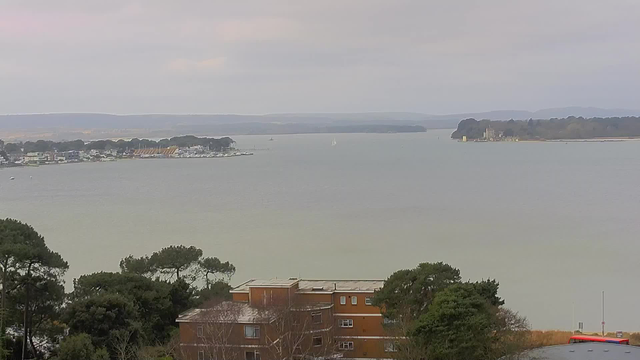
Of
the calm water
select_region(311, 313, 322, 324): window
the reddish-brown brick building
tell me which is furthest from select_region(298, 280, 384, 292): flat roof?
the calm water

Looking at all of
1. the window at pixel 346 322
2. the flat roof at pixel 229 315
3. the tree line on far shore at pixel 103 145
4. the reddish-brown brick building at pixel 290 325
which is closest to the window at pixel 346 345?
the reddish-brown brick building at pixel 290 325

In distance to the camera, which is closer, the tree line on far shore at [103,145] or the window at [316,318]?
the window at [316,318]

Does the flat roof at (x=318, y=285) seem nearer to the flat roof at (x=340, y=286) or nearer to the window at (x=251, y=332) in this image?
the flat roof at (x=340, y=286)

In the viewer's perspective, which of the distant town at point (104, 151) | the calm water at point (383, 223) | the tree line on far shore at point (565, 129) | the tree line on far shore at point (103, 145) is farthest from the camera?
the tree line on far shore at point (565, 129)

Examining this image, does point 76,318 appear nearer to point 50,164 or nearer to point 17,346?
point 17,346

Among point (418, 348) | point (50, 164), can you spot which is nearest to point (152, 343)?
point (418, 348)

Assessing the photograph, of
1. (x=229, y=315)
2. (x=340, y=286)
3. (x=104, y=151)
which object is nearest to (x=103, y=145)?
(x=104, y=151)

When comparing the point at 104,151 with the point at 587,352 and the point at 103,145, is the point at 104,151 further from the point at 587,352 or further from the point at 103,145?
the point at 587,352
